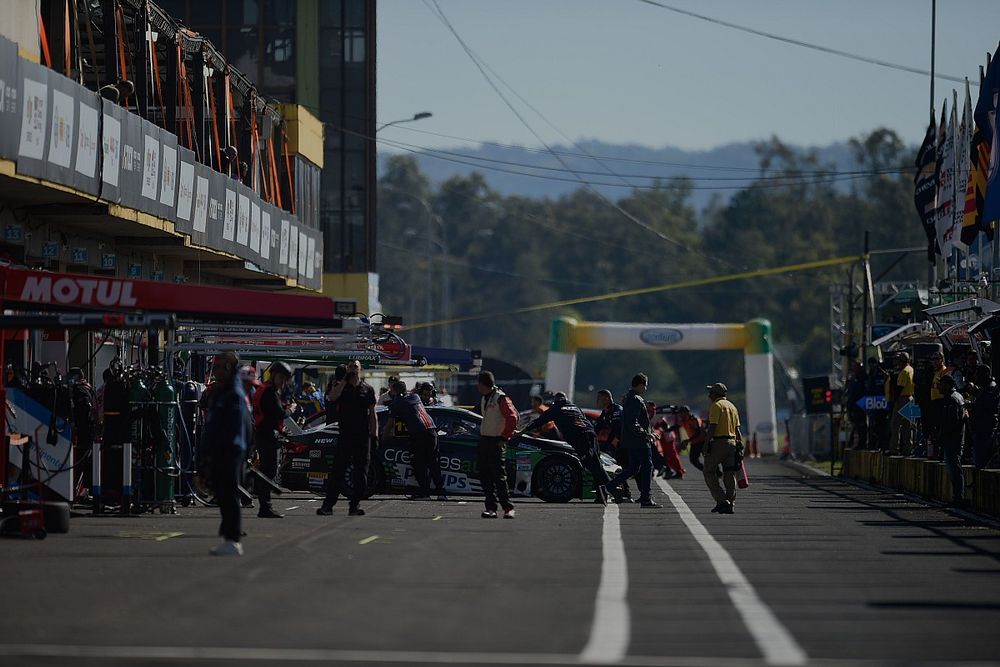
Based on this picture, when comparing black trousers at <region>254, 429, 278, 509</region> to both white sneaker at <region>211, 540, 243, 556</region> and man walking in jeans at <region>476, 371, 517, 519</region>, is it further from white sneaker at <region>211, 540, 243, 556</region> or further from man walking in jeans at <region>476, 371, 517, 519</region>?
white sneaker at <region>211, 540, 243, 556</region>

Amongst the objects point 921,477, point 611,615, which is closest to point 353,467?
point 921,477

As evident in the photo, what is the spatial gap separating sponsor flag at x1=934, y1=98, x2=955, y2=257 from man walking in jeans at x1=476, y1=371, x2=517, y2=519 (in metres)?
15.2

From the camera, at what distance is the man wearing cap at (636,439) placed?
83.3ft

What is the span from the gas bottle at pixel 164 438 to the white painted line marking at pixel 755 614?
6596mm

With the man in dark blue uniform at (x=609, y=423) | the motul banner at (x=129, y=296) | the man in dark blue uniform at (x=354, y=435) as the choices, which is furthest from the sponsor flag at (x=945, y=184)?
the motul banner at (x=129, y=296)

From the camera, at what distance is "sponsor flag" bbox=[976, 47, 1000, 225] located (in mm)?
28203

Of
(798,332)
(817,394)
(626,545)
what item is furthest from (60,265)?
(798,332)

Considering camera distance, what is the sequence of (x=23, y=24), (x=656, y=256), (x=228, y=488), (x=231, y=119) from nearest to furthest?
(x=228, y=488), (x=23, y=24), (x=231, y=119), (x=656, y=256)

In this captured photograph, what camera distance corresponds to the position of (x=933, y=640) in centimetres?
1043

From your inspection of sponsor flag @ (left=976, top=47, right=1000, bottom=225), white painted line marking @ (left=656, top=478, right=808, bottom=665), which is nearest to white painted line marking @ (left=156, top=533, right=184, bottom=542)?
white painted line marking @ (left=656, top=478, right=808, bottom=665)

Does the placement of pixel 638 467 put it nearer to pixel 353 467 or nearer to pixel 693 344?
pixel 353 467

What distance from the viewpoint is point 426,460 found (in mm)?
25359

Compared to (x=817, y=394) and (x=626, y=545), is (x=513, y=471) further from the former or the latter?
(x=817, y=394)

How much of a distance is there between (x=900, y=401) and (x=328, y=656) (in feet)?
71.6
